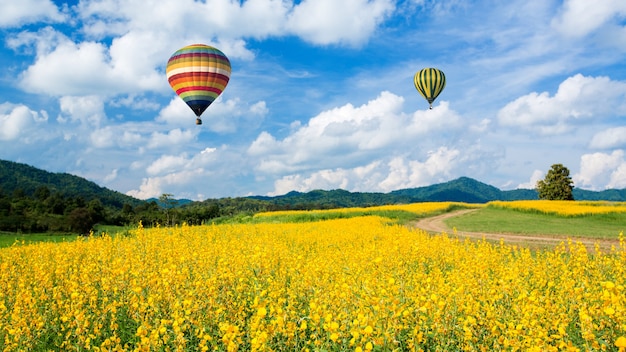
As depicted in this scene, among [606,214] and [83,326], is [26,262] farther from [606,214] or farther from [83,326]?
[606,214]

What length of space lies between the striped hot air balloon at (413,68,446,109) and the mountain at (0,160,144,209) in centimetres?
7826

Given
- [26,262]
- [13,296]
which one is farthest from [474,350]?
[26,262]

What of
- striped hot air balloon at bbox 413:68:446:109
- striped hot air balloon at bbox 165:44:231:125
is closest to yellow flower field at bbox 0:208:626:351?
striped hot air balloon at bbox 165:44:231:125

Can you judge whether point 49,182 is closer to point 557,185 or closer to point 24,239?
point 24,239

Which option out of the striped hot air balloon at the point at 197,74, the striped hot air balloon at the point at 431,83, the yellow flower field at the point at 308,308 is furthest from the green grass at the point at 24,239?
the striped hot air balloon at the point at 431,83

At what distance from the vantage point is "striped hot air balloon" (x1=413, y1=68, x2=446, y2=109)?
42250 mm

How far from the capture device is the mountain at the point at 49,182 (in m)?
98.4

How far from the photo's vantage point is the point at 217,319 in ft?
17.0

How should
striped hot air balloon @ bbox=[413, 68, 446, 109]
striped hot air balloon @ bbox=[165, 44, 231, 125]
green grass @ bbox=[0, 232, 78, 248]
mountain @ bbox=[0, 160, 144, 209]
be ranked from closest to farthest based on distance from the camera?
green grass @ bbox=[0, 232, 78, 248], striped hot air balloon @ bbox=[165, 44, 231, 125], striped hot air balloon @ bbox=[413, 68, 446, 109], mountain @ bbox=[0, 160, 144, 209]

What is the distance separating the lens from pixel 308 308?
6203 mm

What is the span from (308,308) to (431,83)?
40.1 meters

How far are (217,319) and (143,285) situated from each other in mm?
1765

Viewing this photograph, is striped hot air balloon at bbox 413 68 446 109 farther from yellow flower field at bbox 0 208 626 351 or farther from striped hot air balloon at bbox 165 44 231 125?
yellow flower field at bbox 0 208 626 351

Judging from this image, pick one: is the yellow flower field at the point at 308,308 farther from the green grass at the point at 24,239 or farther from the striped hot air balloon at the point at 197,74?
the striped hot air balloon at the point at 197,74
